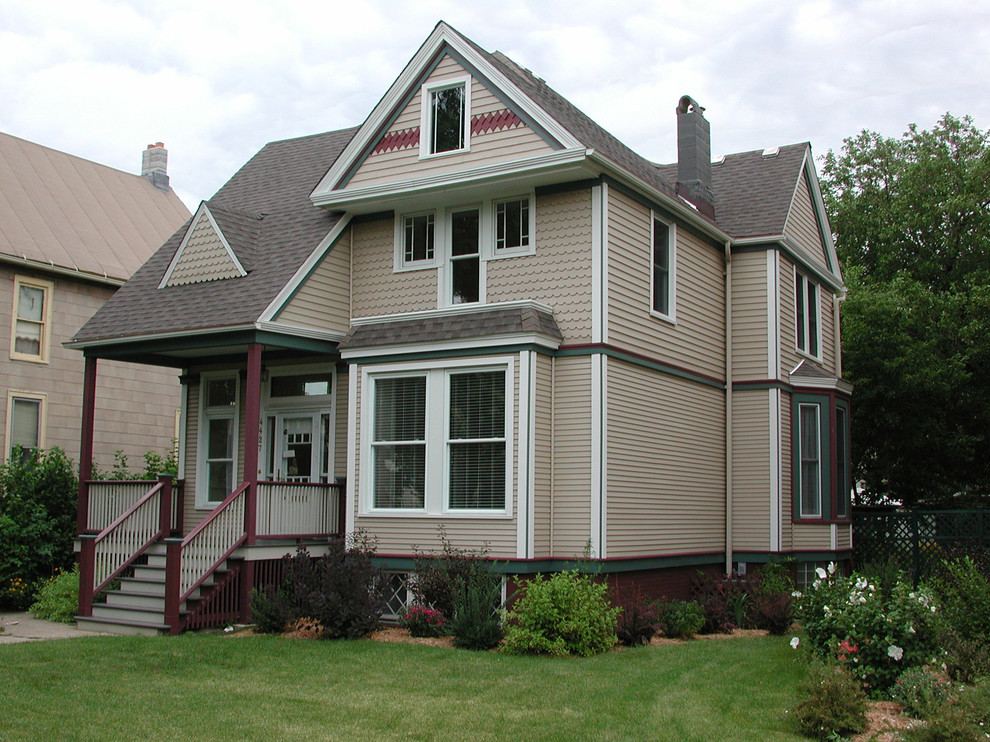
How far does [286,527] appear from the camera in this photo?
606 inches

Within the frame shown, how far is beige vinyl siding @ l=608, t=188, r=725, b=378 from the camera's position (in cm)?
1531

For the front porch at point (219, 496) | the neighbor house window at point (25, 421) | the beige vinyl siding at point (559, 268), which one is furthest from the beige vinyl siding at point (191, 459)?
the beige vinyl siding at point (559, 268)

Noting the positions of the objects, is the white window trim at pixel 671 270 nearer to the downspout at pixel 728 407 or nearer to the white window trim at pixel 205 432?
the downspout at pixel 728 407

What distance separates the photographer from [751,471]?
1839cm

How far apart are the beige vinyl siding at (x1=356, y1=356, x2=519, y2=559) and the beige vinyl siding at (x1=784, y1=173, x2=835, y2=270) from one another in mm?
8143

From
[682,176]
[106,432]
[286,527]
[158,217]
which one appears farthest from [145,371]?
[682,176]

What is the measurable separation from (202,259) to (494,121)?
17.4 feet

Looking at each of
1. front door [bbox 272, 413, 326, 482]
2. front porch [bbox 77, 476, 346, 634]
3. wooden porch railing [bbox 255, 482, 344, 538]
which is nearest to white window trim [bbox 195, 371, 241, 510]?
front door [bbox 272, 413, 326, 482]

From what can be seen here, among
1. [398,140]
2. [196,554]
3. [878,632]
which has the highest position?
[398,140]

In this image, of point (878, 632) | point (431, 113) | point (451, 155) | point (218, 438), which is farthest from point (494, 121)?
point (878, 632)

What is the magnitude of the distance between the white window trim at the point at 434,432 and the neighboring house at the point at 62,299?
10287 mm

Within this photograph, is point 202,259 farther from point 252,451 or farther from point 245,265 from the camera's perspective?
point 252,451

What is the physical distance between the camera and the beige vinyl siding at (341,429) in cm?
1683

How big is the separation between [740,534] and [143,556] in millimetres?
9802
